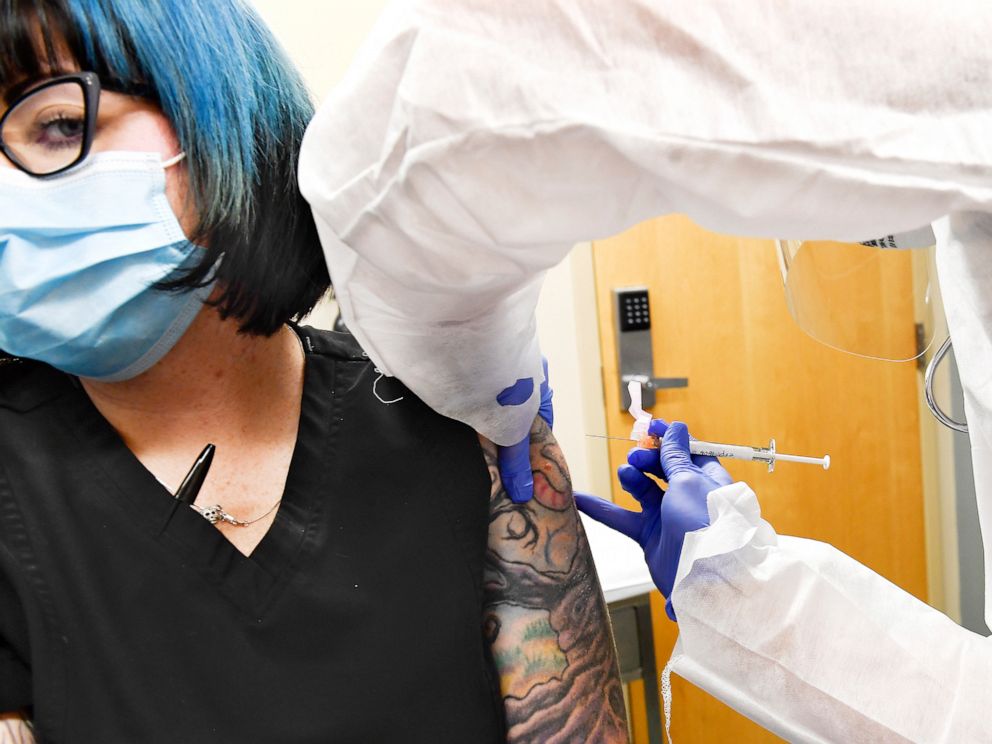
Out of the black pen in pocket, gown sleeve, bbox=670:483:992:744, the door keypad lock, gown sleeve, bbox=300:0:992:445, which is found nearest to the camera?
gown sleeve, bbox=300:0:992:445

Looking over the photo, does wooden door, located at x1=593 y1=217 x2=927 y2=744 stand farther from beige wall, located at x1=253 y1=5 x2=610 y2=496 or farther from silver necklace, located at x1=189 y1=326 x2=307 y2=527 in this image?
silver necklace, located at x1=189 y1=326 x2=307 y2=527

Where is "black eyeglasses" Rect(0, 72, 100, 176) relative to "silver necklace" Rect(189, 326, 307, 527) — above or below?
above

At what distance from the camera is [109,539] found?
2.70 ft

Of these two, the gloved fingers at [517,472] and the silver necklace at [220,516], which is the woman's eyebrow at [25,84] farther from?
the gloved fingers at [517,472]

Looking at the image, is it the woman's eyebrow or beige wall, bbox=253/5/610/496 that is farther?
beige wall, bbox=253/5/610/496

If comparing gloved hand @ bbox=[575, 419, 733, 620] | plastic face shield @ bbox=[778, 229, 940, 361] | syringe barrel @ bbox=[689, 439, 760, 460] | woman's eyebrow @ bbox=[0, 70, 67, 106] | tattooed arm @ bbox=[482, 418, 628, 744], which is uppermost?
woman's eyebrow @ bbox=[0, 70, 67, 106]

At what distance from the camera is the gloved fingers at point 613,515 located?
3.37ft

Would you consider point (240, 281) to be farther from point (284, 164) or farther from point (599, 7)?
point (599, 7)

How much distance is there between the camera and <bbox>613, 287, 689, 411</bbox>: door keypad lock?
7.86 ft

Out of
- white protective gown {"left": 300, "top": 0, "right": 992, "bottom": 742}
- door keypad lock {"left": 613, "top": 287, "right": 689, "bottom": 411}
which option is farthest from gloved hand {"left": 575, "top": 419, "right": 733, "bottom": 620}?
door keypad lock {"left": 613, "top": 287, "right": 689, "bottom": 411}

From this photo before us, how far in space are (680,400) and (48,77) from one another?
1997 millimetres

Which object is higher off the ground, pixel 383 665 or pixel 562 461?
pixel 562 461

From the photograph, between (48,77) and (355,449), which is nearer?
(48,77)

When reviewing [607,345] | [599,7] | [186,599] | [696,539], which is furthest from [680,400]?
[599,7]
